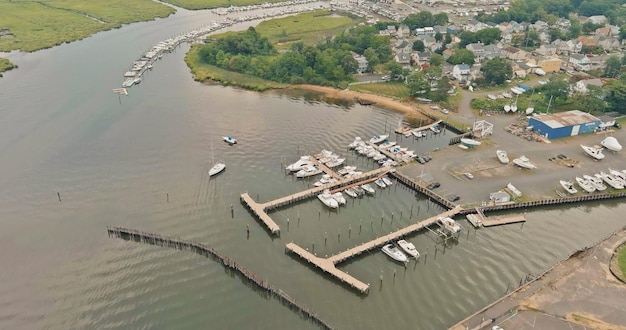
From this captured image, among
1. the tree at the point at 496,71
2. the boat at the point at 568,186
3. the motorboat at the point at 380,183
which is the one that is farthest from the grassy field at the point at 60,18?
the boat at the point at 568,186

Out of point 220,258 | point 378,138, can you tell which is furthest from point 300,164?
point 220,258

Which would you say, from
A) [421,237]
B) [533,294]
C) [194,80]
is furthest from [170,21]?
[533,294]

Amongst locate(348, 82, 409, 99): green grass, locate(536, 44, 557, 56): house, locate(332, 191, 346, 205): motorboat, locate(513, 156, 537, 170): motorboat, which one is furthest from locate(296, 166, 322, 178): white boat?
locate(536, 44, 557, 56): house

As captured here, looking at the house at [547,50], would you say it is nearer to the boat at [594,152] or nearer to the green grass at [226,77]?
the boat at [594,152]

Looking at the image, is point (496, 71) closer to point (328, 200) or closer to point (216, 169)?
point (328, 200)

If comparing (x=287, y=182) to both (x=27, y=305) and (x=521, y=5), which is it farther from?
(x=521, y=5)

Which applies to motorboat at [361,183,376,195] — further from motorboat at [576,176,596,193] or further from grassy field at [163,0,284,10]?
grassy field at [163,0,284,10]
